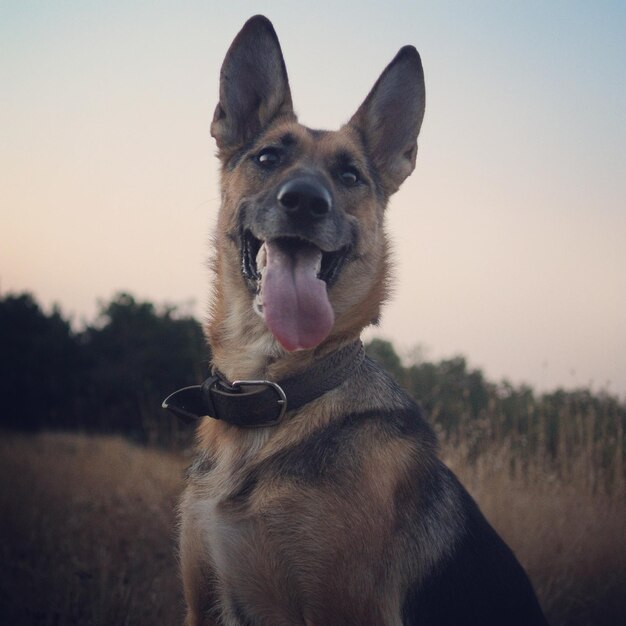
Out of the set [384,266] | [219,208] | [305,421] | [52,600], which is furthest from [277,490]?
[52,600]

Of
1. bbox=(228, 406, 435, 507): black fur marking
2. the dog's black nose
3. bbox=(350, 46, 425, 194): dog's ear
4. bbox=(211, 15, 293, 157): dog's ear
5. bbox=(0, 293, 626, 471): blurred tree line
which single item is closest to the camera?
bbox=(228, 406, 435, 507): black fur marking

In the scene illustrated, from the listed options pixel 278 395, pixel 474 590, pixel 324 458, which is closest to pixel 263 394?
pixel 278 395

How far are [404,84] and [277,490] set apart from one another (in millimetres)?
2605

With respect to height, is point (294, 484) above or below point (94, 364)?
above

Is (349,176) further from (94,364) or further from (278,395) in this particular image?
(94,364)

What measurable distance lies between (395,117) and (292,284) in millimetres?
1584

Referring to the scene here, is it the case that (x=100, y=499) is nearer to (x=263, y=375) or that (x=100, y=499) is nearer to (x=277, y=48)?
(x=263, y=375)

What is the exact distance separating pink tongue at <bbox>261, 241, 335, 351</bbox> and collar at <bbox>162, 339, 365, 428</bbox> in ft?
0.50

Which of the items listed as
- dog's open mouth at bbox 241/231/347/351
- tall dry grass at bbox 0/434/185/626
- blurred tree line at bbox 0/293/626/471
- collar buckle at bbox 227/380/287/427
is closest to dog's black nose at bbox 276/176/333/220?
dog's open mouth at bbox 241/231/347/351

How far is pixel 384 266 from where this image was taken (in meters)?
3.43

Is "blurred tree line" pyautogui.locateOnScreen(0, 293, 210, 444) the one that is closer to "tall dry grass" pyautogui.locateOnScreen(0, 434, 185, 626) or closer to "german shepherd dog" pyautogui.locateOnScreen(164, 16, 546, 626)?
"tall dry grass" pyautogui.locateOnScreen(0, 434, 185, 626)

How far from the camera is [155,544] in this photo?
18.3ft

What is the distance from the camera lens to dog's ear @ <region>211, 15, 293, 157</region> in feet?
11.6

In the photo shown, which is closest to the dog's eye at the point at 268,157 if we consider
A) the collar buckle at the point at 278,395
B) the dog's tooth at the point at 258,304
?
the dog's tooth at the point at 258,304
